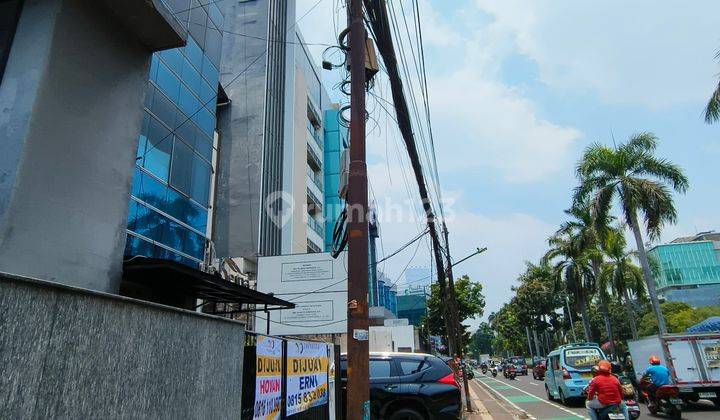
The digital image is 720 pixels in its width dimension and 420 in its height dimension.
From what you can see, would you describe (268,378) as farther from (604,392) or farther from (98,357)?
(604,392)

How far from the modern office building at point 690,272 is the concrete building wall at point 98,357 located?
104 metres

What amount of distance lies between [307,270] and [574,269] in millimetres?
24966

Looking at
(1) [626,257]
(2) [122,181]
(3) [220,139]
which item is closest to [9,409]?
(2) [122,181]

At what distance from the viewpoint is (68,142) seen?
5148mm

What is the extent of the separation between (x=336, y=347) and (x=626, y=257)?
2977cm

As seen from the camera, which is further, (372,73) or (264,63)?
(264,63)

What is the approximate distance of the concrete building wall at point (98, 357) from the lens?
1.94 m

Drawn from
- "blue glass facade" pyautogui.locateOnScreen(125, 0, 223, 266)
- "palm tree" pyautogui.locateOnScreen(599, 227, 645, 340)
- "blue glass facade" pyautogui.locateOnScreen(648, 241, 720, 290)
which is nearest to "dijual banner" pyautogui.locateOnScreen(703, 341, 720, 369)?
"blue glass facade" pyautogui.locateOnScreen(125, 0, 223, 266)

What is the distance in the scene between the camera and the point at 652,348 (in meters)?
13.4

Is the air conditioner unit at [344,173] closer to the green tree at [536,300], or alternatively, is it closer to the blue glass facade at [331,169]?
the blue glass facade at [331,169]

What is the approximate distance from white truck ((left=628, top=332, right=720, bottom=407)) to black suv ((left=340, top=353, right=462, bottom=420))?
25.6ft

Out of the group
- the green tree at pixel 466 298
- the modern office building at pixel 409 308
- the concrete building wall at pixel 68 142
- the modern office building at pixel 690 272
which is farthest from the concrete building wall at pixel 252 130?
the modern office building at pixel 690 272

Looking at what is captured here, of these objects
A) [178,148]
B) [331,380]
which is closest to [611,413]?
[331,380]

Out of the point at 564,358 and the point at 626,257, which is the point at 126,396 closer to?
the point at 564,358
